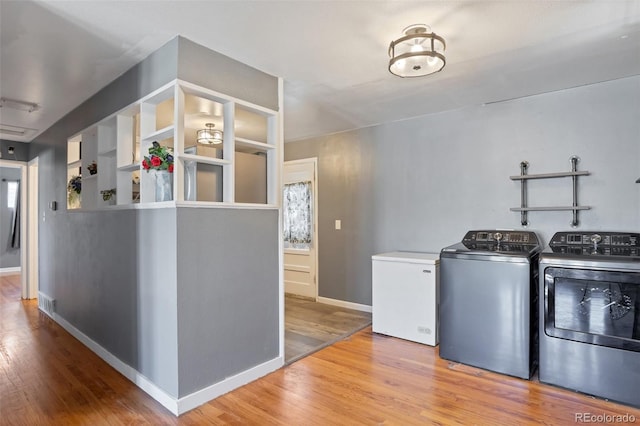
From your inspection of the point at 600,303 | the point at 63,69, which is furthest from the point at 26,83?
the point at 600,303

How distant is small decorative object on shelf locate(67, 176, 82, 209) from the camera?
3512mm

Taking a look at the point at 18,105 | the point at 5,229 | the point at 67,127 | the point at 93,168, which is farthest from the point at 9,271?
the point at 93,168

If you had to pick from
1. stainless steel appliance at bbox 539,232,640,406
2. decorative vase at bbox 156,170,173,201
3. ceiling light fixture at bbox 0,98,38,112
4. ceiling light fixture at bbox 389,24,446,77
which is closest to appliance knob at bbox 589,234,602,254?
stainless steel appliance at bbox 539,232,640,406

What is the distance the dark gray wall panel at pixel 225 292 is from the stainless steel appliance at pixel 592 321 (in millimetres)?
1993

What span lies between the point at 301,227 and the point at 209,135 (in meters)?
1.80

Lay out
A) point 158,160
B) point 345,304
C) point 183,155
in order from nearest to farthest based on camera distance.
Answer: point 183,155
point 158,160
point 345,304

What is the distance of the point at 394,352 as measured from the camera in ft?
10.3

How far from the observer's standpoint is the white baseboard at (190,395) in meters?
2.19

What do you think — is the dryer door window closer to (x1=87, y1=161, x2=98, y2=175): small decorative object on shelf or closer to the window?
(x1=87, y1=161, x2=98, y2=175): small decorative object on shelf

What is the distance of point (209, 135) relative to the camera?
4086 millimetres

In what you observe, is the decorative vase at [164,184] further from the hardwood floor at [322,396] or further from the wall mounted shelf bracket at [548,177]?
the wall mounted shelf bracket at [548,177]

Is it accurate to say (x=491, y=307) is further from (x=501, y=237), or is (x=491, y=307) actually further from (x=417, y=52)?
(x=417, y=52)

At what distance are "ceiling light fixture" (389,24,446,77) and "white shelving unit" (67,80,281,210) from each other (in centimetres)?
104

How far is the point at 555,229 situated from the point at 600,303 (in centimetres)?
91
